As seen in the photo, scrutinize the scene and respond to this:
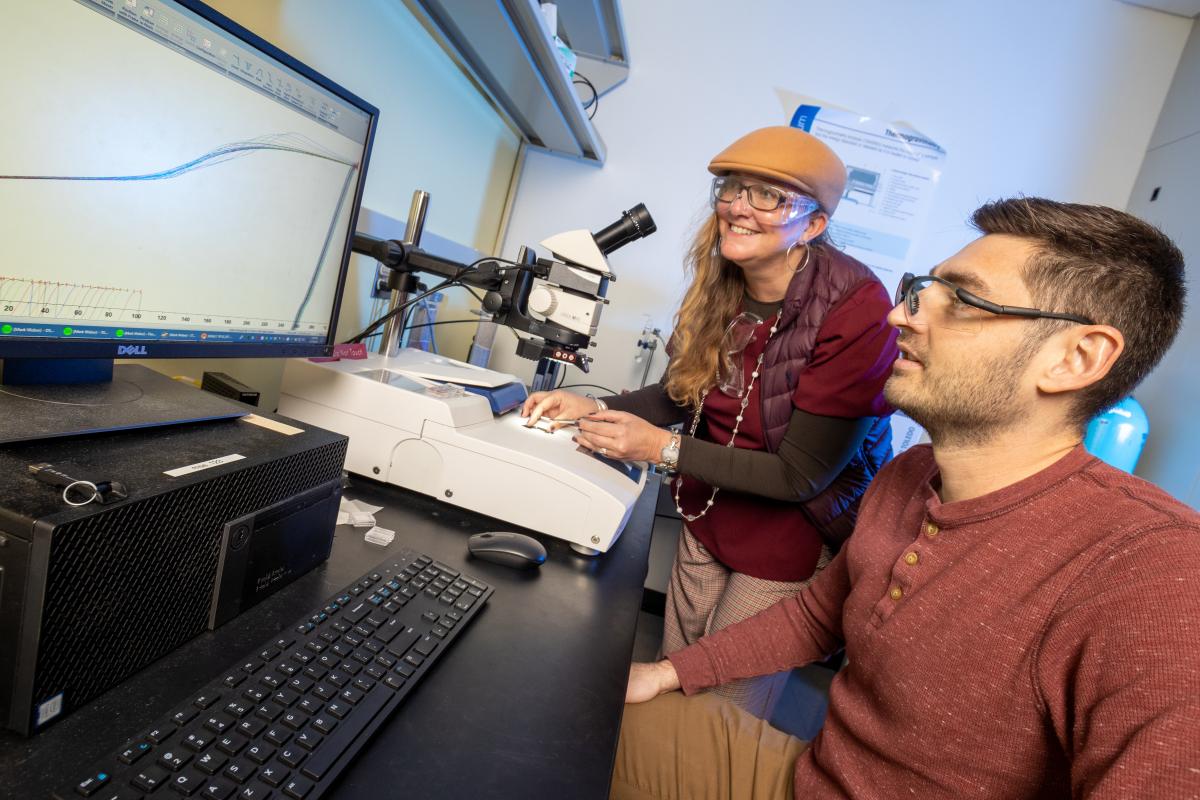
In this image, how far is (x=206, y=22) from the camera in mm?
629

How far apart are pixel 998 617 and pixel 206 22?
1019mm

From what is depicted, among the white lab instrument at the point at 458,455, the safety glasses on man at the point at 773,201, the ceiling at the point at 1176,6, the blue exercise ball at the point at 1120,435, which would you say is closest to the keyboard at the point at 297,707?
the white lab instrument at the point at 458,455

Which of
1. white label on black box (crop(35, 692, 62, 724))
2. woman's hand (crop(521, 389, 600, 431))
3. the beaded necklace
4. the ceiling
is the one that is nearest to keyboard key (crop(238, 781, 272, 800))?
white label on black box (crop(35, 692, 62, 724))

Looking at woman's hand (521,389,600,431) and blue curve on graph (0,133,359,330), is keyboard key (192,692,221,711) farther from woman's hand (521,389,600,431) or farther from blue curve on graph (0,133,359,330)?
woman's hand (521,389,600,431)

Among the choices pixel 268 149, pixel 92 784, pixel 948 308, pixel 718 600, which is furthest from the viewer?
pixel 718 600

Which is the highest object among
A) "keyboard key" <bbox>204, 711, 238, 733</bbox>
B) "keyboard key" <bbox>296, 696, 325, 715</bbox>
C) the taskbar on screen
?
the taskbar on screen

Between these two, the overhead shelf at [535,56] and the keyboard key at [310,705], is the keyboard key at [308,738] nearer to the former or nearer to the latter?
the keyboard key at [310,705]

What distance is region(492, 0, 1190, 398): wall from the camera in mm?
2131

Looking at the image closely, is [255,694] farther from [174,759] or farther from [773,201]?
[773,201]

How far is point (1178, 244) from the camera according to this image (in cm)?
196

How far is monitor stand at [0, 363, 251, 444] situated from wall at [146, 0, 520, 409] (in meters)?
0.29

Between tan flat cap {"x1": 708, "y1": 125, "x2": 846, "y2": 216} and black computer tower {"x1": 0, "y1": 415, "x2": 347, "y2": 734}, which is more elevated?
tan flat cap {"x1": 708, "y1": 125, "x2": 846, "y2": 216}

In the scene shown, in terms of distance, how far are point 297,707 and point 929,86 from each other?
251cm

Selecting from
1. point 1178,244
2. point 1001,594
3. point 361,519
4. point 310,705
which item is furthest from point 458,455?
point 1178,244
